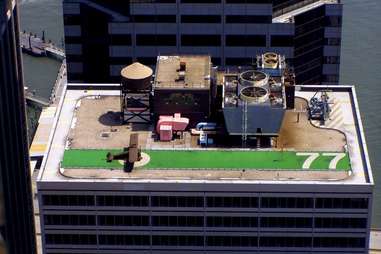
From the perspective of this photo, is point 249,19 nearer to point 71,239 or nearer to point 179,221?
point 179,221

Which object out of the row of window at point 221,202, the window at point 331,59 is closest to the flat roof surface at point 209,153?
the row of window at point 221,202

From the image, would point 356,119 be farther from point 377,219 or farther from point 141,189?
point 377,219

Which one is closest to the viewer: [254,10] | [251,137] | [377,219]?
[251,137]

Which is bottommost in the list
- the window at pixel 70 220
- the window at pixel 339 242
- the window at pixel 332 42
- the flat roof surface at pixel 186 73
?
the window at pixel 339 242

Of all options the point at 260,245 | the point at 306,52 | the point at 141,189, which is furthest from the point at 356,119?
the point at 306,52

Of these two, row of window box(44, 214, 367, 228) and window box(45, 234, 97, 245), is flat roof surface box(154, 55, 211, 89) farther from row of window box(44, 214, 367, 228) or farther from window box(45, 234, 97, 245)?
window box(45, 234, 97, 245)

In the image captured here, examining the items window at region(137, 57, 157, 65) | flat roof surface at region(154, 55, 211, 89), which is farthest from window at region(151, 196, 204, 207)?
window at region(137, 57, 157, 65)

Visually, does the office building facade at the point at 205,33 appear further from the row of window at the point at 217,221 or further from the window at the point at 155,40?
the row of window at the point at 217,221
